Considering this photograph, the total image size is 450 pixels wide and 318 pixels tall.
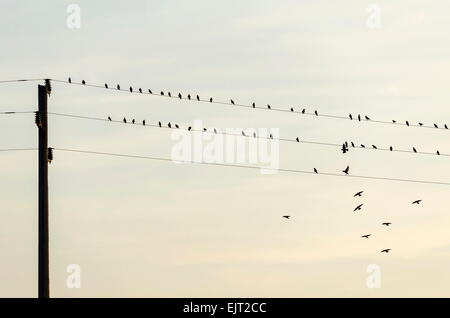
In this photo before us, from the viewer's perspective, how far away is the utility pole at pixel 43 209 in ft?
165

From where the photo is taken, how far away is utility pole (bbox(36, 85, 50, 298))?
165 feet

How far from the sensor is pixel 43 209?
5069 centimetres
